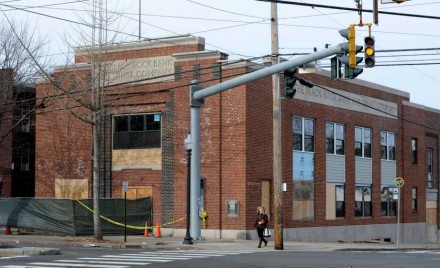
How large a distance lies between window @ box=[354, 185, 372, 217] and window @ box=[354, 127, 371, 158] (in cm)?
201

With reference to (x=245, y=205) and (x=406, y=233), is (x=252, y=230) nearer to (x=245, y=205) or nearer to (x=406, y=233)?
(x=245, y=205)

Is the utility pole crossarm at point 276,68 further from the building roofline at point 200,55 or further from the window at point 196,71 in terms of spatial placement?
the window at point 196,71

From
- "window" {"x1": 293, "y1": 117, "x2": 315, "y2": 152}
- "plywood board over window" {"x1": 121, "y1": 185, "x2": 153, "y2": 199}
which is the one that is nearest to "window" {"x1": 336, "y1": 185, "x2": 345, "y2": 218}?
"window" {"x1": 293, "y1": 117, "x2": 315, "y2": 152}

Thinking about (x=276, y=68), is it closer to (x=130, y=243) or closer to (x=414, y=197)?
(x=130, y=243)

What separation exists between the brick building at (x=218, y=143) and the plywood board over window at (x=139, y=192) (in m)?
0.08

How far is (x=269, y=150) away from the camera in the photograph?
37344 mm

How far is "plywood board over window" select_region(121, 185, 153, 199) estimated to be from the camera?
38.3 meters

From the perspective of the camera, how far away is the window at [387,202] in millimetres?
48438

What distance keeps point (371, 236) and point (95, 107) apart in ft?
69.8

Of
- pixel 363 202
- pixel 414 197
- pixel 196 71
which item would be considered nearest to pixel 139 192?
pixel 196 71

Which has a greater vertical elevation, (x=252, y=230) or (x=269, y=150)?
(x=269, y=150)

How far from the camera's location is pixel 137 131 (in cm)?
3891

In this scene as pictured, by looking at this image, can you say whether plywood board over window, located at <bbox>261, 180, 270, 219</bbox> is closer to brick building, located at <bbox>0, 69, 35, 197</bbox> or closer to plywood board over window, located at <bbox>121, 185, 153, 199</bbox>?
plywood board over window, located at <bbox>121, 185, 153, 199</bbox>

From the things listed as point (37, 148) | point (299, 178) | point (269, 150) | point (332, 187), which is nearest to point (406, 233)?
point (332, 187)
